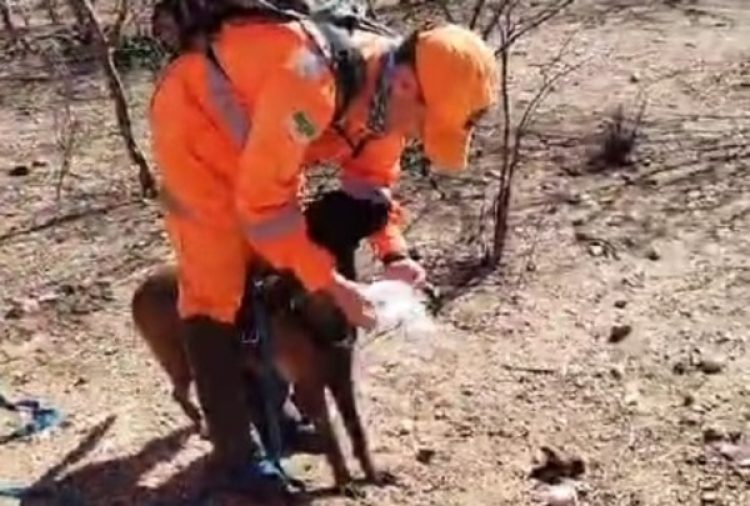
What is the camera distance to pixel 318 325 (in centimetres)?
364

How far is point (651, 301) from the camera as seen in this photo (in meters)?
4.70

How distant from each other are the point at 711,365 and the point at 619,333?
29 centimetres

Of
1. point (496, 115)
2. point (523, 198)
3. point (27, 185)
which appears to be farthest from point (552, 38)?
point (27, 185)

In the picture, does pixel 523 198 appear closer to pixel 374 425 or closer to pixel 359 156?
pixel 374 425

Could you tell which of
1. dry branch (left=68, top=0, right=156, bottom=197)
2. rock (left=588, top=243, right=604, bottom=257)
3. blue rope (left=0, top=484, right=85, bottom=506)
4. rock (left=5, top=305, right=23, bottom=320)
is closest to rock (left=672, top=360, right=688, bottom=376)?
rock (left=588, top=243, right=604, bottom=257)

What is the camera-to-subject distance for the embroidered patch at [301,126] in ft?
10.5

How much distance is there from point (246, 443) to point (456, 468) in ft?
1.68

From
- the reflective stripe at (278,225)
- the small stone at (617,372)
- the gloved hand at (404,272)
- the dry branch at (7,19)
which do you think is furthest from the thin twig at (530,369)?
the dry branch at (7,19)

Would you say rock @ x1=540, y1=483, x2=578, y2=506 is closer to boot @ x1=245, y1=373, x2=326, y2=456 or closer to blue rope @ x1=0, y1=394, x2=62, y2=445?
boot @ x1=245, y1=373, x2=326, y2=456

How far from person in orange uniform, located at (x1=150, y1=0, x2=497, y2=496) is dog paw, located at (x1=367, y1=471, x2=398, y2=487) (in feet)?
1.15

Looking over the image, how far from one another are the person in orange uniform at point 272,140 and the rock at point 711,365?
996 mm

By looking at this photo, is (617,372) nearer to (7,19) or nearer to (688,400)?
(688,400)

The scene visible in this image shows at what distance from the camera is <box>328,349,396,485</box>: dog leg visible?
3.74m

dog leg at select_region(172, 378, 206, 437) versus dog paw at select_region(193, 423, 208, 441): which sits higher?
dog leg at select_region(172, 378, 206, 437)
